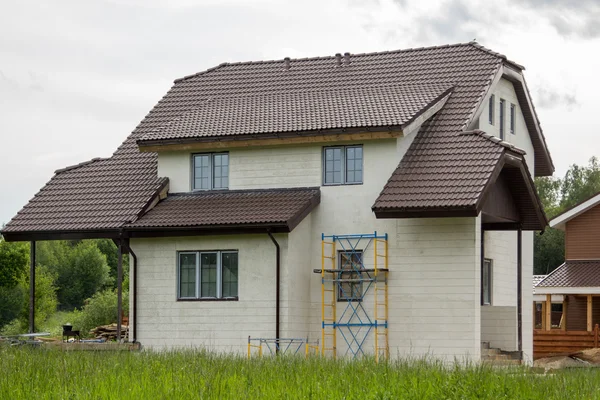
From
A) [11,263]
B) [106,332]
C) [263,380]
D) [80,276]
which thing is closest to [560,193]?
[80,276]

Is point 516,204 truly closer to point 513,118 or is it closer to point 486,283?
point 486,283

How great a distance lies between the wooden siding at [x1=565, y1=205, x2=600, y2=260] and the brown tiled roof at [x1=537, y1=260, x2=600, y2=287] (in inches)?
10.8

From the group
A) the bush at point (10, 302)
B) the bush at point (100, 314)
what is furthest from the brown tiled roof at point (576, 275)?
the bush at point (10, 302)

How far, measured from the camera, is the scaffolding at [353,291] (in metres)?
28.1

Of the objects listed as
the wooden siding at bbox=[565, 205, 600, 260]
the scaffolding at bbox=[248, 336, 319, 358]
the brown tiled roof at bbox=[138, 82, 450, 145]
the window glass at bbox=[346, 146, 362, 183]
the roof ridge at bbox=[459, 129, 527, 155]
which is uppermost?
the brown tiled roof at bbox=[138, 82, 450, 145]

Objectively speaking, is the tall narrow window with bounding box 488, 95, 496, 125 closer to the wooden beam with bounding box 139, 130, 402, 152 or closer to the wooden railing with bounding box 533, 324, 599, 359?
the wooden beam with bounding box 139, 130, 402, 152

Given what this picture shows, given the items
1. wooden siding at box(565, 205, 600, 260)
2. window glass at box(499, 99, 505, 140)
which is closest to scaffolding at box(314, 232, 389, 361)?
window glass at box(499, 99, 505, 140)

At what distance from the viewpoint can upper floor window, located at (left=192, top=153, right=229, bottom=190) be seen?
3052 centimetres

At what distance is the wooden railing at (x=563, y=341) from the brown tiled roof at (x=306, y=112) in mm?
12159

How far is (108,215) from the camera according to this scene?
98.9ft

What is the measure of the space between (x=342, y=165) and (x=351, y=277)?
2.79m

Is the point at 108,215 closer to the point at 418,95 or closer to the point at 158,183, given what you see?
the point at 158,183

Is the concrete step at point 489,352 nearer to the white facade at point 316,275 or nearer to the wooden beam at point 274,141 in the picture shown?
the white facade at point 316,275

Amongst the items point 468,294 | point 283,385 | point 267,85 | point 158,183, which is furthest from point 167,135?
point 283,385
